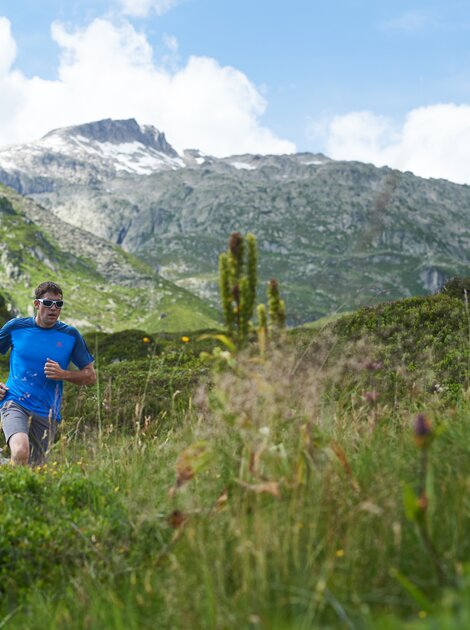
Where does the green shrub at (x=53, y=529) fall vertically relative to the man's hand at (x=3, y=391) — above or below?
below

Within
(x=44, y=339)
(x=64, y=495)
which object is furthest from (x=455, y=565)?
(x=44, y=339)

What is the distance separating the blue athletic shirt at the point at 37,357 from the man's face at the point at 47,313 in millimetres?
111

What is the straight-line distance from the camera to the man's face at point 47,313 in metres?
8.66

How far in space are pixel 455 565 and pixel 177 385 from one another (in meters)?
13.6

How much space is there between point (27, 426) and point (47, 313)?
1791 mm

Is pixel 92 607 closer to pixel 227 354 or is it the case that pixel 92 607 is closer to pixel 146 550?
pixel 146 550

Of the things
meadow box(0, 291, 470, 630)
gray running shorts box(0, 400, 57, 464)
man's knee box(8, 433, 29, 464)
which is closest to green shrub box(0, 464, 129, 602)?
meadow box(0, 291, 470, 630)

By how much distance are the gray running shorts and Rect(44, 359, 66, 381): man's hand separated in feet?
2.18

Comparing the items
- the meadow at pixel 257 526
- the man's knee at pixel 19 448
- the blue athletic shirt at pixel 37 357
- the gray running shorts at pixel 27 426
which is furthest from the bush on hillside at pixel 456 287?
the man's knee at pixel 19 448

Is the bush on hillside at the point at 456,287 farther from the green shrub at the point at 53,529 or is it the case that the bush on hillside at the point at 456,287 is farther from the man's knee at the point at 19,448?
the green shrub at the point at 53,529

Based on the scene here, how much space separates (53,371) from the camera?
8.16 metres

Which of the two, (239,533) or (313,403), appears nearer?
(239,533)

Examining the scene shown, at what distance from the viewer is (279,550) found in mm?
3100

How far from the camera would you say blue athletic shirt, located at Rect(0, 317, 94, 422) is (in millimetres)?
8359
